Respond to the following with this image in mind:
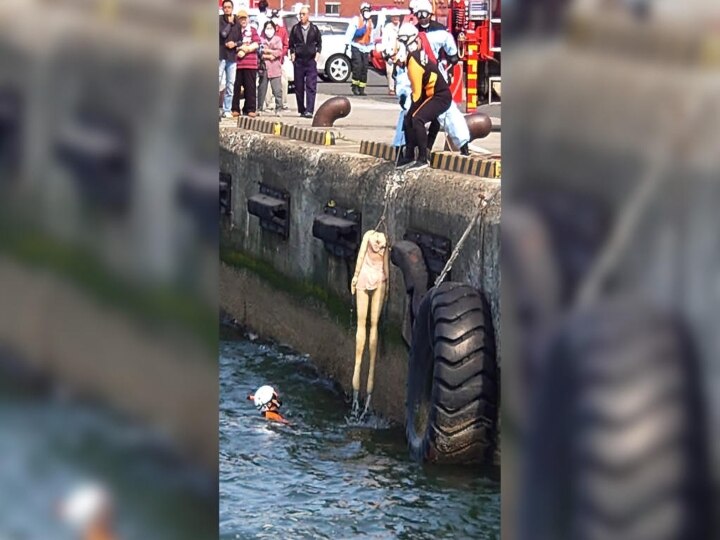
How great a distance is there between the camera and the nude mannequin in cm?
1202

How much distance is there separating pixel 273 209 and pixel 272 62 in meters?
5.14

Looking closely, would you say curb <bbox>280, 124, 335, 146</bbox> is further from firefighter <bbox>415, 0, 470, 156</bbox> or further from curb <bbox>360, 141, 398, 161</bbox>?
firefighter <bbox>415, 0, 470, 156</bbox>

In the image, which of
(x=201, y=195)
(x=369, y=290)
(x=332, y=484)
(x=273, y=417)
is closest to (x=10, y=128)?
(x=201, y=195)

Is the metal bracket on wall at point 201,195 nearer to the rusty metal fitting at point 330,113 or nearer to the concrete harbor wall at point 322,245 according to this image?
the concrete harbor wall at point 322,245

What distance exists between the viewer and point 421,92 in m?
12.1

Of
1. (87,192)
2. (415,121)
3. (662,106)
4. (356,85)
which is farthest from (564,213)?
(356,85)

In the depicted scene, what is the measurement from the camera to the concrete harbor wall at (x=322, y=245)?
35.6 feet

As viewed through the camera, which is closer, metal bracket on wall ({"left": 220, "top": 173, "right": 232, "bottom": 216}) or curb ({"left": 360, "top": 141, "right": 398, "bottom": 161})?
curb ({"left": 360, "top": 141, "right": 398, "bottom": 161})

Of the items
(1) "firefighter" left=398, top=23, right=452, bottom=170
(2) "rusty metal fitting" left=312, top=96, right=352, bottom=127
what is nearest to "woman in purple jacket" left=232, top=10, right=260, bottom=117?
(2) "rusty metal fitting" left=312, top=96, right=352, bottom=127

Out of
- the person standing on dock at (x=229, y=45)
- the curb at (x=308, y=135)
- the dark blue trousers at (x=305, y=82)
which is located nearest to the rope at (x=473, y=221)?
the curb at (x=308, y=135)

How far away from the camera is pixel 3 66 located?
2.23m

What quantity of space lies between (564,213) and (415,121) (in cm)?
965

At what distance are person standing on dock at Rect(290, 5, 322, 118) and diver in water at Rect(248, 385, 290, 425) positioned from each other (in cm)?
811

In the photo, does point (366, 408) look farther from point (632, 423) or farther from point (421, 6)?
point (632, 423)
